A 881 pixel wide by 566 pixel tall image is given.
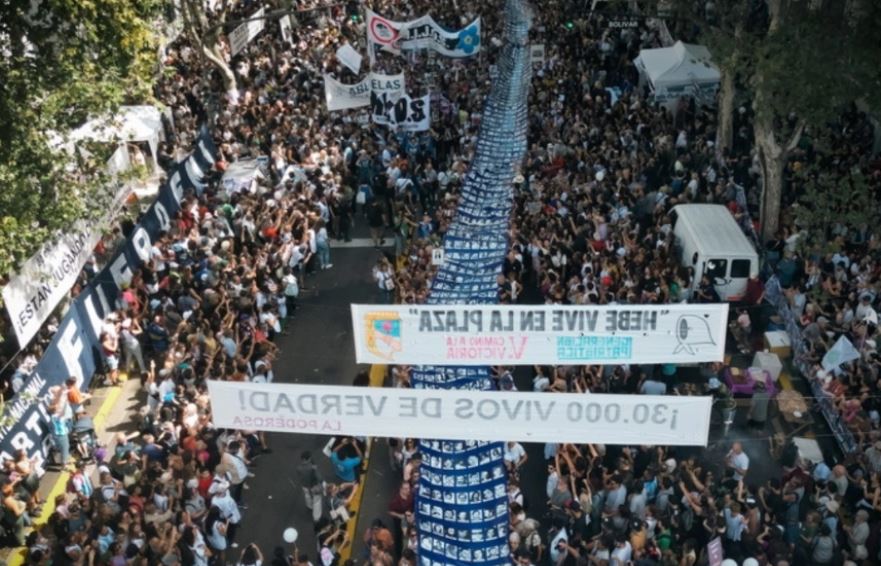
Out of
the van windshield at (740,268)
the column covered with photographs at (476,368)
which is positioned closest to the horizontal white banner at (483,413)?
the column covered with photographs at (476,368)

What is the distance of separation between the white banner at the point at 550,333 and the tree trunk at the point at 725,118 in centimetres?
1181

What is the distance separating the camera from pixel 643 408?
30.8ft

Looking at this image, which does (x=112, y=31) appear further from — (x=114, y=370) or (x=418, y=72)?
(x=418, y=72)

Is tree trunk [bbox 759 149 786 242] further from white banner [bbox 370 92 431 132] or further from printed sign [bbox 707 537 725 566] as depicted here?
printed sign [bbox 707 537 725 566]

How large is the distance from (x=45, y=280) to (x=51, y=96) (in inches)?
118

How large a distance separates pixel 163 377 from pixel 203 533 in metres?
3.38

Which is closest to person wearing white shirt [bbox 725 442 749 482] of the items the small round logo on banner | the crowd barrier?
the crowd barrier

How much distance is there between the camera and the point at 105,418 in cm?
1580

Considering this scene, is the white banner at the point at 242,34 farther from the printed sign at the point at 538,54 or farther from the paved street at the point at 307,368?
the paved street at the point at 307,368

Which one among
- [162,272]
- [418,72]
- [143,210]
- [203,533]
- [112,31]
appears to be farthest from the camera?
[418,72]

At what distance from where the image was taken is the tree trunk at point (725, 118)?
71.6ft

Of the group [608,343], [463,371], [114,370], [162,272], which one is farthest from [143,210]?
[608,343]

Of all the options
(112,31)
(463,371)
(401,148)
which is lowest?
(463,371)

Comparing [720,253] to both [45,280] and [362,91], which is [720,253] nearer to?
[362,91]
